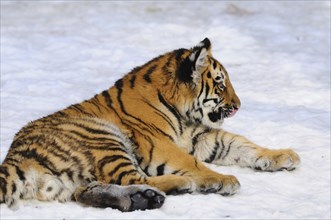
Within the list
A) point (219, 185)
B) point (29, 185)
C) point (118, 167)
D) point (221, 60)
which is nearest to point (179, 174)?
point (219, 185)

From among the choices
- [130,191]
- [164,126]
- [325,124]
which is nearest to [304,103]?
[325,124]

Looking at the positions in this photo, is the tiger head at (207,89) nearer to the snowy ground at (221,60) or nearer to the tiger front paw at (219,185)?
the snowy ground at (221,60)

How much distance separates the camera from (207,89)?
5.11 m

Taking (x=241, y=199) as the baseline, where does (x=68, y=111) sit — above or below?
above

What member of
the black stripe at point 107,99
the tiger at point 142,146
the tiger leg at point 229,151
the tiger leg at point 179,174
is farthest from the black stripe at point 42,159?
the tiger leg at point 229,151

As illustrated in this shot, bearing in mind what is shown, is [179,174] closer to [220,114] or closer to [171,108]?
[171,108]

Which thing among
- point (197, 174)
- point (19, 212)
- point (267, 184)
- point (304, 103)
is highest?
point (19, 212)

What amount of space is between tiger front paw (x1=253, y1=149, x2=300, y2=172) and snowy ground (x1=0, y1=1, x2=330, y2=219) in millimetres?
75

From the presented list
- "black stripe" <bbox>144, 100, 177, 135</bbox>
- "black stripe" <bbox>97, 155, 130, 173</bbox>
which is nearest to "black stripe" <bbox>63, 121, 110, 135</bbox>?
"black stripe" <bbox>97, 155, 130, 173</bbox>

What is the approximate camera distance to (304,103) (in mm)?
7109

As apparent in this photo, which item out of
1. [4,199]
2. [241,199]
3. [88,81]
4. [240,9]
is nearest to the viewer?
[4,199]

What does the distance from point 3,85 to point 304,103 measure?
2.76m

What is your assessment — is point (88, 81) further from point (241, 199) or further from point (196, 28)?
point (241, 199)

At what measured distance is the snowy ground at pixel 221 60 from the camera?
14.7 feet
